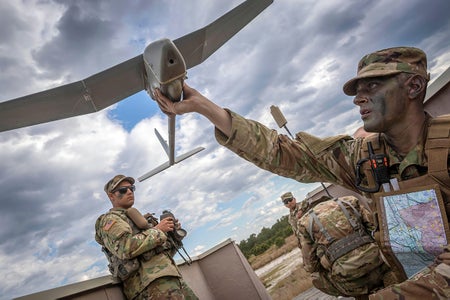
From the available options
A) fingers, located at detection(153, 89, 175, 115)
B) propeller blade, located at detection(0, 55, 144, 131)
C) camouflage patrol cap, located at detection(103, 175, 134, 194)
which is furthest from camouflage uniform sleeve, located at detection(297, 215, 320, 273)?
propeller blade, located at detection(0, 55, 144, 131)

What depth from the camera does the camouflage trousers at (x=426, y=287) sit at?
1.31 metres

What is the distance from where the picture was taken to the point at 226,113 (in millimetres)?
2127

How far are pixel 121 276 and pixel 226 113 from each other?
286 cm

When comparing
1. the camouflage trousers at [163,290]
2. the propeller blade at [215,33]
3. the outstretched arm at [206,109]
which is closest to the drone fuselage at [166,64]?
the outstretched arm at [206,109]

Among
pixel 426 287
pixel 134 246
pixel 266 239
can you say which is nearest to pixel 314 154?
pixel 426 287

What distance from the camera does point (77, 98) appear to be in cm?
600

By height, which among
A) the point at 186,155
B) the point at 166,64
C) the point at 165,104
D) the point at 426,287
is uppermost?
the point at 186,155

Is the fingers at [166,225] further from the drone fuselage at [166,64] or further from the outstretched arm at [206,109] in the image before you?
the outstretched arm at [206,109]

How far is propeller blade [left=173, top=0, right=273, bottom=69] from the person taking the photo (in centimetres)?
690

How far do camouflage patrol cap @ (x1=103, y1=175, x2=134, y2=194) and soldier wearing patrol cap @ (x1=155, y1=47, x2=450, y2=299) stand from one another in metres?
2.80

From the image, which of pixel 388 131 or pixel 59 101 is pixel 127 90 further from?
pixel 388 131

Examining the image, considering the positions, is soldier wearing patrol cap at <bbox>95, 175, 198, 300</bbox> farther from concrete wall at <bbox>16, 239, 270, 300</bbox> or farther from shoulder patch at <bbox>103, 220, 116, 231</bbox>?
concrete wall at <bbox>16, 239, 270, 300</bbox>

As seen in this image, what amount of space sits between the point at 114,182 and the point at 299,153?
3295mm

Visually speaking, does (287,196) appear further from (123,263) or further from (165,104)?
(165,104)
